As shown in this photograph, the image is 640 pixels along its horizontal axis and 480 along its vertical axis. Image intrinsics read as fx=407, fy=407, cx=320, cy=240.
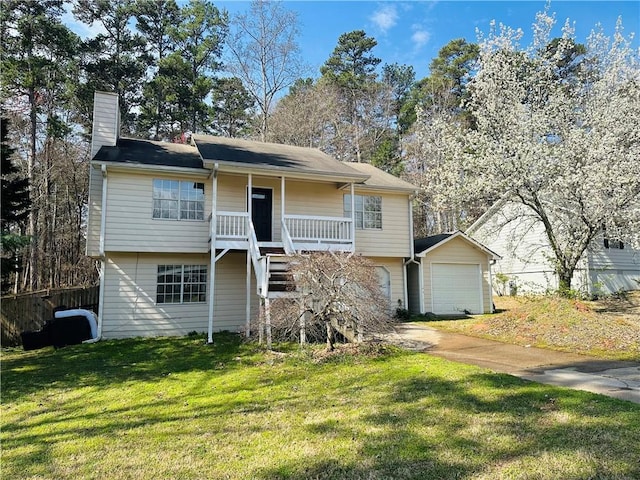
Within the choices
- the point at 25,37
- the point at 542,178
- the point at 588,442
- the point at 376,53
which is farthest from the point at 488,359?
the point at 376,53

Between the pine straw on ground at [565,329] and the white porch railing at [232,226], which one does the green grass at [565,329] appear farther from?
the white porch railing at [232,226]

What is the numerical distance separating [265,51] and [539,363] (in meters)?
22.5

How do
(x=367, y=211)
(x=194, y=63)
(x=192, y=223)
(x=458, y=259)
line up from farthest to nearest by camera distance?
(x=194, y=63)
(x=458, y=259)
(x=367, y=211)
(x=192, y=223)

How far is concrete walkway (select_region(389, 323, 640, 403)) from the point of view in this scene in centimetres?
582

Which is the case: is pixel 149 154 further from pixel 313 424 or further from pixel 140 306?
pixel 313 424

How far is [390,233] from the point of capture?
15.1m

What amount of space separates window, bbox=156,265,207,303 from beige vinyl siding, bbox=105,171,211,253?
755mm

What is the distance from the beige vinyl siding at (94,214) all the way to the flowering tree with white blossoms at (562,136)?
38.0 feet

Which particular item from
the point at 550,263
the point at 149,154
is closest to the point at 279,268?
the point at 149,154

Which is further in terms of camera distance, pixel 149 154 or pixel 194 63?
pixel 194 63

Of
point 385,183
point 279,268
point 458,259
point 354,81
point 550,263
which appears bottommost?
point 279,268

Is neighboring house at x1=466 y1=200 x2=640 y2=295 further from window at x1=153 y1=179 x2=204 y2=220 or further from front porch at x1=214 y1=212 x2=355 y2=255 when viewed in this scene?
window at x1=153 y1=179 x2=204 y2=220

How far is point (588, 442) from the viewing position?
12.6 feet

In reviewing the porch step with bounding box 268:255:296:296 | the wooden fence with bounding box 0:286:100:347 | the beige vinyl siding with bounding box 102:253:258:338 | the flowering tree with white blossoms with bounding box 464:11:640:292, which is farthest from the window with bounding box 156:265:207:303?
the flowering tree with white blossoms with bounding box 464:11:640:292
